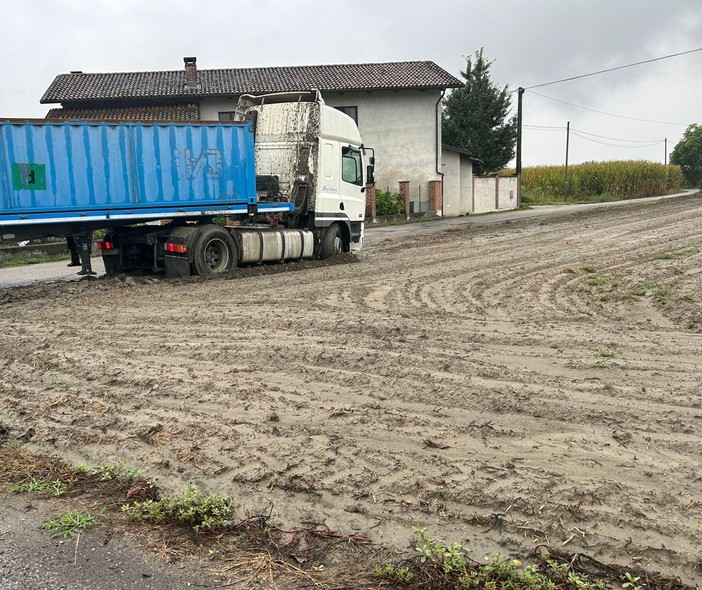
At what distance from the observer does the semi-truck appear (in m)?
11.5

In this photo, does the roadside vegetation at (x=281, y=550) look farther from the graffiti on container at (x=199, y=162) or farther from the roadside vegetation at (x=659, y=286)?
the graffiti on container at (x=199, y=162)

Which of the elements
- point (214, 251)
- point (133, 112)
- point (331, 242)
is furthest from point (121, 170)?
point (133, 112)

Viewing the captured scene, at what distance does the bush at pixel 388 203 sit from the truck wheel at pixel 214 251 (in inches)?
688

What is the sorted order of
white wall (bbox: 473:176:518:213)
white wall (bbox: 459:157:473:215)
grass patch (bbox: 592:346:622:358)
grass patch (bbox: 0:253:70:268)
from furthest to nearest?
white wall (bbox: 473:176:518:213) < white wall (bbox: 459:157:473:215) < grass patch (bbox: 0:253:70:268) < grass patch (bbox: 592:346:622:358)

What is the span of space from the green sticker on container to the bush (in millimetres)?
20421

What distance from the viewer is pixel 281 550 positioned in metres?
3.40

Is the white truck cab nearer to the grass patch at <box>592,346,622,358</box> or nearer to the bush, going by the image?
the grass patch at <box>592,346,622,358</box>

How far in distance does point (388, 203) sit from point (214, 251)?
18294mm

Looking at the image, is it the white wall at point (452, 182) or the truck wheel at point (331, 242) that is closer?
the truck wheel at point (331, 242)

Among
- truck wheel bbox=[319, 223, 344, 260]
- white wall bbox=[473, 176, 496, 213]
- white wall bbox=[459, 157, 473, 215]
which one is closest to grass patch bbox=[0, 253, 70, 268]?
truck wheel bbox=[319, 223, 344, 260]

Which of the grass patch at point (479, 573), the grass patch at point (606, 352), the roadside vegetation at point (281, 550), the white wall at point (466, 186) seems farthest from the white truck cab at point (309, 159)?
the white wall at point (466, 186)

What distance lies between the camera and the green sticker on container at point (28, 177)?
11188mm

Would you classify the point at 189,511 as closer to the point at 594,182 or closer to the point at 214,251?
the point at 214,251

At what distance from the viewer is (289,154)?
15289mm
